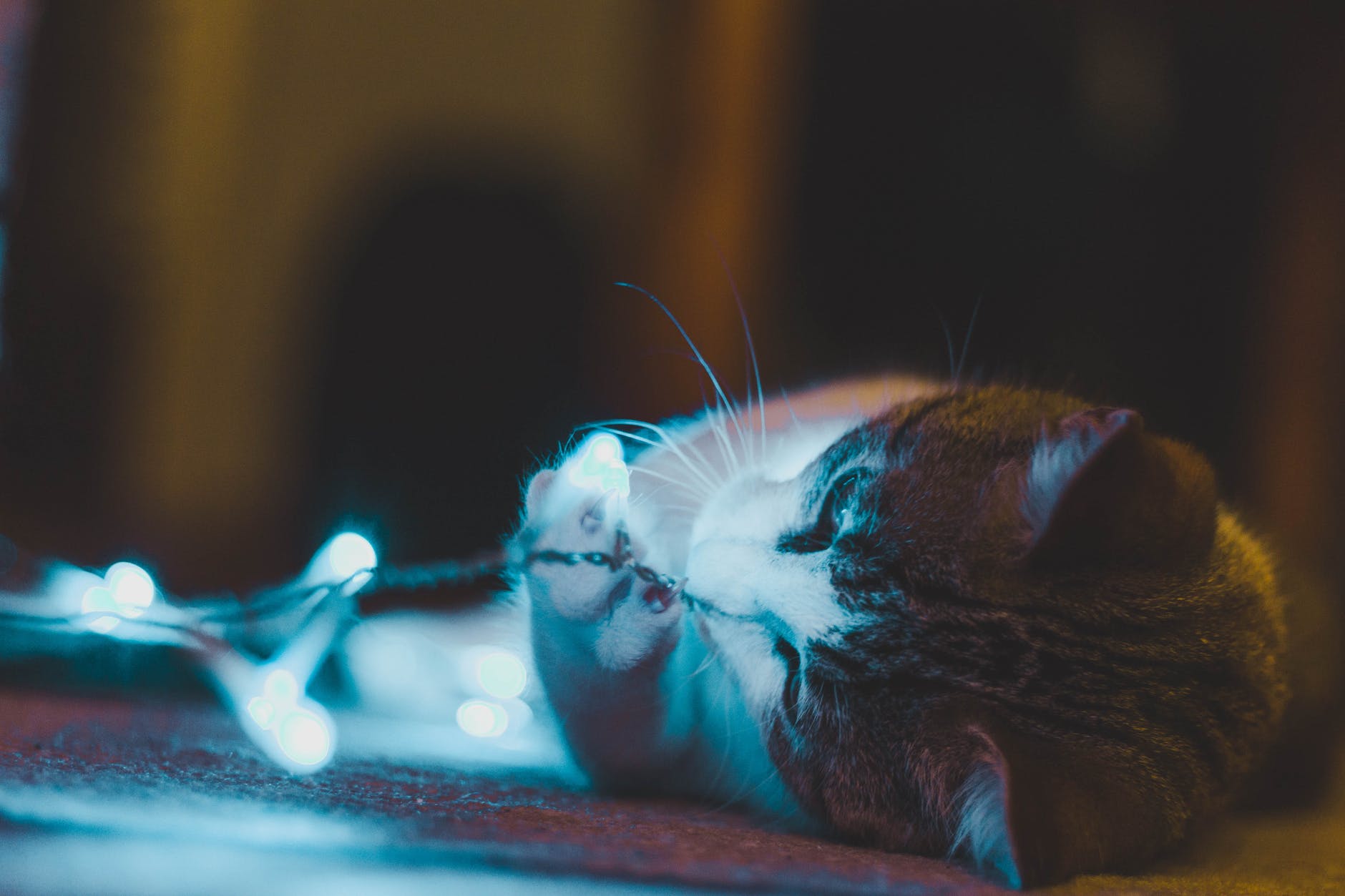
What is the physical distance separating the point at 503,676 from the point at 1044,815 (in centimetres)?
64

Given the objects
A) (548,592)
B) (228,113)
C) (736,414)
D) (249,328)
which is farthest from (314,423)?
(548,592)

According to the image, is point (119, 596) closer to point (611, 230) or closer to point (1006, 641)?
point (1006, 641)

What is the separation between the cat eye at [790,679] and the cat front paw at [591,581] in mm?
107

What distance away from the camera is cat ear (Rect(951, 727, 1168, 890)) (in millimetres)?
626

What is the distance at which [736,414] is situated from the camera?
121 centimetres

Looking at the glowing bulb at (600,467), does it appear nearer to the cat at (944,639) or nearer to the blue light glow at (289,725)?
the cat at (944,639)

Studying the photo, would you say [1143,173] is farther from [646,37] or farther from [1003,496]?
[1003,496]

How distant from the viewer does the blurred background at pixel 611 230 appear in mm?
1969

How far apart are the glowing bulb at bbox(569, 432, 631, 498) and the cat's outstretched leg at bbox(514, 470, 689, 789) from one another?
12 millimetres

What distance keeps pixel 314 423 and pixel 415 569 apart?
1.64 meters

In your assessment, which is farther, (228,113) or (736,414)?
(228,113)

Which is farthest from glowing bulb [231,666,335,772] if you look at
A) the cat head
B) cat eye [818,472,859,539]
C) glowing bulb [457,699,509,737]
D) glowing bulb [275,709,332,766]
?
cat eye [818,472,859,539]

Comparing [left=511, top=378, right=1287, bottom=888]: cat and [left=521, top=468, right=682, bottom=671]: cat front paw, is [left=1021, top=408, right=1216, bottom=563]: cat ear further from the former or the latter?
[left=521, top=468, right=682, bottom=671]: cat front paw

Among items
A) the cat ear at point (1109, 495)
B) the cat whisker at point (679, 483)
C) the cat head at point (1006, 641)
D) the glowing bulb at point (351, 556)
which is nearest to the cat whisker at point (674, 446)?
the cat whisker at point (679, 483)
